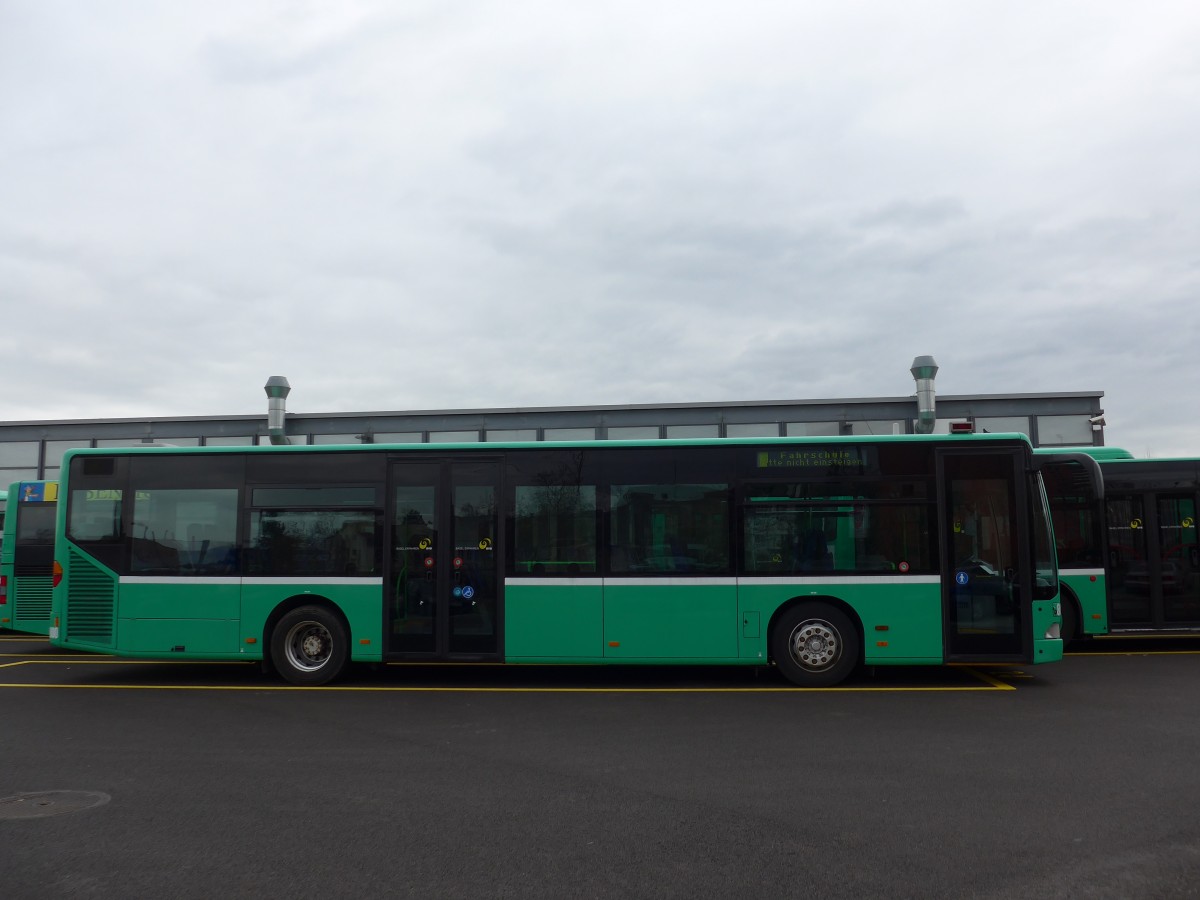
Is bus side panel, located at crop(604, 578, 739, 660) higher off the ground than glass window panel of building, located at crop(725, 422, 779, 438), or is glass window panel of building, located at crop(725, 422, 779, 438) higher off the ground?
glass window panel of building, located at crop(725, 422, 779, 438)

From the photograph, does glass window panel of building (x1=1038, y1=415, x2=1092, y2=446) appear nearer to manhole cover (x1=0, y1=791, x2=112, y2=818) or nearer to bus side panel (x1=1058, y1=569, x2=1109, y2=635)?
bus side panel (x1=1058, y1=569, x2=1109, y2=635)

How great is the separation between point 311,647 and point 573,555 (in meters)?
3.53

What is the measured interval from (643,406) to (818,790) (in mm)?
20313

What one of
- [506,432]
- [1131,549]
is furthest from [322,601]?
[506,432]

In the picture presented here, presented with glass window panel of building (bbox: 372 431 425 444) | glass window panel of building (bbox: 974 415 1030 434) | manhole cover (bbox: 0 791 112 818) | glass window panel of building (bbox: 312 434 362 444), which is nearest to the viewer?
manhole cover (bbox: 0 791 112 818)

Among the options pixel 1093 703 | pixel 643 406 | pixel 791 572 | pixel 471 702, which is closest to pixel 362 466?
pixel 471 702

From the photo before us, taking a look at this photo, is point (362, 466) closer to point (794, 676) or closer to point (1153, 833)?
point (794, 676)

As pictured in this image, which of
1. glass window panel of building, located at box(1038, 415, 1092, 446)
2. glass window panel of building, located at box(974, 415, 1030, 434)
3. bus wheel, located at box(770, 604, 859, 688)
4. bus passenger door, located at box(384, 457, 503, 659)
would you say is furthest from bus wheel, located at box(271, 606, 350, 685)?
glass window panel of building, located at box(1038, 415, 1092, 446)

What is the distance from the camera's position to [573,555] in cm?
1066

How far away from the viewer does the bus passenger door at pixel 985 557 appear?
10.1m

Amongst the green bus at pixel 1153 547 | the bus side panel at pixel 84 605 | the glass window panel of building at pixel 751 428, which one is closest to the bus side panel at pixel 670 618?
the bus side panel at pixel 84 605

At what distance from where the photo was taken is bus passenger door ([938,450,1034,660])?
10.1 m

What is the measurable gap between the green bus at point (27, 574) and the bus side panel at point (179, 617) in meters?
5.17

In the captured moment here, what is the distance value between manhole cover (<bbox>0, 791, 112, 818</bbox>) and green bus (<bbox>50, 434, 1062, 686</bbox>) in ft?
15.4
